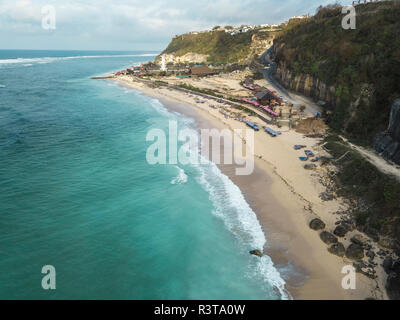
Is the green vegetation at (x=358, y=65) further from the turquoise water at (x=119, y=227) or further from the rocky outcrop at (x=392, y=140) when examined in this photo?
the turquoise water at (x=119, y=227)

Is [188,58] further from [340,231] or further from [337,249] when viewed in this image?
[337,249]

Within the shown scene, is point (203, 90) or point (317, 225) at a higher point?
point (203, 90)

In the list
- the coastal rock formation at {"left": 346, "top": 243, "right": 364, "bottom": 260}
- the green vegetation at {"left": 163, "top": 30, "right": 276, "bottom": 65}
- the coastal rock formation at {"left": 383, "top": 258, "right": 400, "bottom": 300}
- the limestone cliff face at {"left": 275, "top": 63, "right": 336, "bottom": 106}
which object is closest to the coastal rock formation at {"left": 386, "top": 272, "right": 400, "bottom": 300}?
the coastal rock formation at {"left": 383, "top": 258, "right": 400, "bottom": 300}

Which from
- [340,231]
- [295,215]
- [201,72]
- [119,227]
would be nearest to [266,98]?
[295,215]

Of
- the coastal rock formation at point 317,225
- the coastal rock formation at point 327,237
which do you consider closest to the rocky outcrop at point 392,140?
the coastal rock formation at point 317,225

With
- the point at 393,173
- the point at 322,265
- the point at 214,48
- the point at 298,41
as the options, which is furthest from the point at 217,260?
the point at 214,48

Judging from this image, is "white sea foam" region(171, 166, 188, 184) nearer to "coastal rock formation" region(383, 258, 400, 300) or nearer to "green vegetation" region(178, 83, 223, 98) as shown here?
"coastal rock formation" region(383, 258, 400, 300)

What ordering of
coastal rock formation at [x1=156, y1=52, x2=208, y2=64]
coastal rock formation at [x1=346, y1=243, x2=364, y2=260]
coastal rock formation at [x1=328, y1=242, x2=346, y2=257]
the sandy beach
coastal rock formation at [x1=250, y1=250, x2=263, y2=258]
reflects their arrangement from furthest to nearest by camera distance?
coastal rock formation at [x1=156, y1=52, x2=208, y2=64] → coastal rock formation at [x1=250, y1=250, x2=263, y2=258] → coastal rock formation at [x1=328, y1=242, x2=346, y2=257] → coastal rock formation at [x1=346, y1=243, x2=364, y2=260] → the sandy beach
